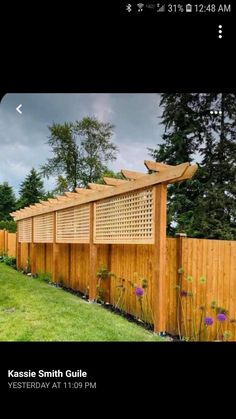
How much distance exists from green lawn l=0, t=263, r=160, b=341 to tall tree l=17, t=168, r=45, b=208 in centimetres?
836

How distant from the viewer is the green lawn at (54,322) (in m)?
2.69

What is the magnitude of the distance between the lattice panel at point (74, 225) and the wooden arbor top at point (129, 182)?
0.16 m

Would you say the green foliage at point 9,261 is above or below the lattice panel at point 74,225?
below

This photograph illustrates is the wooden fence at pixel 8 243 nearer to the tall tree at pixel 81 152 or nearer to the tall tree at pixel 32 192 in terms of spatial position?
the tall tree at pixel 32 192

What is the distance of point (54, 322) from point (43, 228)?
5620 millimetres

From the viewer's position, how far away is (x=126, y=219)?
4.41 metres

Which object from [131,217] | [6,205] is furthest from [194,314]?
[6,205]

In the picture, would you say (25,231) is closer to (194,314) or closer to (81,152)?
(81,152)
